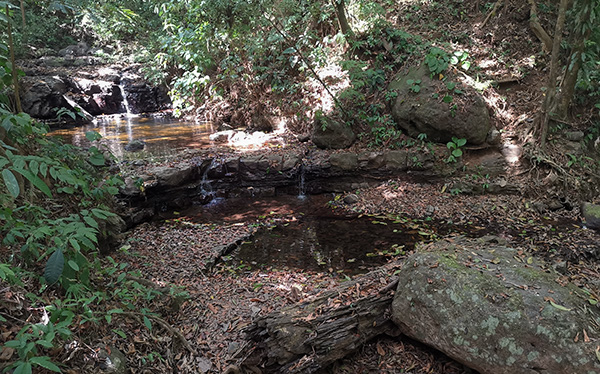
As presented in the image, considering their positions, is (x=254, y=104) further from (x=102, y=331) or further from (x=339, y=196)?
(x=102, y=331)

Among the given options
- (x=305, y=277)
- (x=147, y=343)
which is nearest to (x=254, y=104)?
(x=305, y=277)

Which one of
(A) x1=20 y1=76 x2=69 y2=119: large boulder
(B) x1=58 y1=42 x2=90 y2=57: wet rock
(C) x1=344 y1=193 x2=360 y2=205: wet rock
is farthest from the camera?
(B) x1=58 y1=42 x2=90 y2=57: wet rock

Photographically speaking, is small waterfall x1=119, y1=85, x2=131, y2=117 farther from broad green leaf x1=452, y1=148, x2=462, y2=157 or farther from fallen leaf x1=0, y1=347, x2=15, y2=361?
fallen leaf x1=0, y1=347, x2=15, y2=361

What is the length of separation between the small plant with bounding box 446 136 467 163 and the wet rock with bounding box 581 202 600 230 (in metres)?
2.33

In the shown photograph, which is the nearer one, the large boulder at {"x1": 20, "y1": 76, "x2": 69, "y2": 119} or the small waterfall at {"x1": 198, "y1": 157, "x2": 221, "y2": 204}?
the small waterfall at {"x1": 198, "y1": 157, "x2": 221, "y2": 204}

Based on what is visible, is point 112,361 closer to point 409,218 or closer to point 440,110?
point 409,218

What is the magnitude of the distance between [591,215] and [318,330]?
573 centimetres

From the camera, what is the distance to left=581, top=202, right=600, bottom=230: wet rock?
5.54 meters

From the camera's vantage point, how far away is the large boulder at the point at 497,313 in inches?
87.8

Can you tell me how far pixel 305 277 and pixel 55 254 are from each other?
293 centimetres

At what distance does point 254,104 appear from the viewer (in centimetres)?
1134

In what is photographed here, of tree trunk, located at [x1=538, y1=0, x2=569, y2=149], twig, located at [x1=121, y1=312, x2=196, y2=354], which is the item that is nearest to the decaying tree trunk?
twig, located at [x1=121, y1=312, x2=196, y2=354]

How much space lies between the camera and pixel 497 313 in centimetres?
244

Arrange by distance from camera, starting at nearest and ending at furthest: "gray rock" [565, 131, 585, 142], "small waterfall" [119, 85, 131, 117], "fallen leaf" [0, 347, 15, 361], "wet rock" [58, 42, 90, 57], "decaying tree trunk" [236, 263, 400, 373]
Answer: "fallen leaf" [0, 347, 15, 361] → "decaying tree trunk" [236, 263, 400, 373] → "gray rock" [565, 131, 585, 142] → "small waterfall" [119, 85, 131, 117] → "wet rock" [58, 42, 90, 57]
